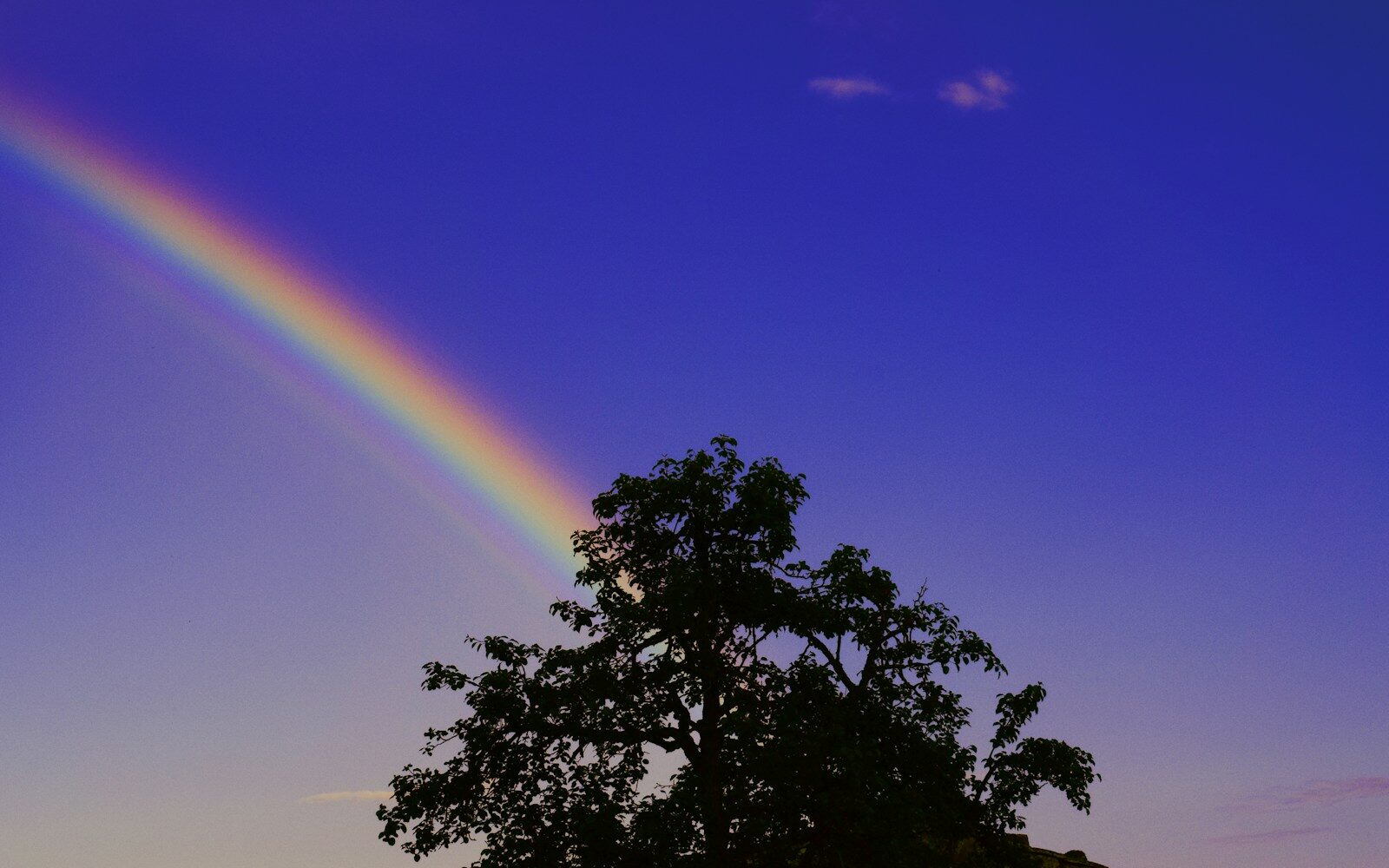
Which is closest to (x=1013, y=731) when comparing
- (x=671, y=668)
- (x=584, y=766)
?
(x=671, y=668)

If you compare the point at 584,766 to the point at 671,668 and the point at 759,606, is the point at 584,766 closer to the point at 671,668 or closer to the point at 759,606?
the point at 671,668

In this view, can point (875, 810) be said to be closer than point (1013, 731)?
Yes

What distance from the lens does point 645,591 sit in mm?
27625

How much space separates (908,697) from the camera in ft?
89.6

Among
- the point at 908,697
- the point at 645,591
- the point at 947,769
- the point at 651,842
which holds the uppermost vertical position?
the point at 645,591

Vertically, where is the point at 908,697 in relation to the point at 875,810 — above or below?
above

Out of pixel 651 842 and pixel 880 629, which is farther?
pixel 880 629

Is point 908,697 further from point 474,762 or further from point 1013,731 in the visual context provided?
point 474,762

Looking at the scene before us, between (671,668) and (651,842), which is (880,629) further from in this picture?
(651,842)

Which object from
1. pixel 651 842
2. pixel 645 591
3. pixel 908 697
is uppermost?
pixel 645 591

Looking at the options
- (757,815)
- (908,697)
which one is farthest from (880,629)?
(757,815)

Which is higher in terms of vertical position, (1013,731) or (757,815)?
(1013,731)

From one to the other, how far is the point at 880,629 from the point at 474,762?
9.81m

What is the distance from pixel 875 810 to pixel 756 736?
2915mm
